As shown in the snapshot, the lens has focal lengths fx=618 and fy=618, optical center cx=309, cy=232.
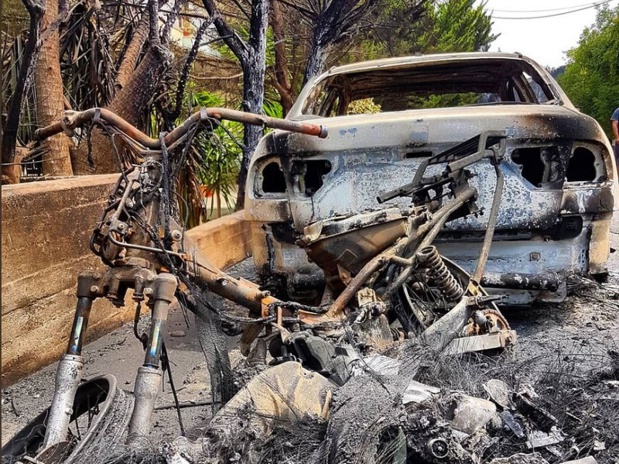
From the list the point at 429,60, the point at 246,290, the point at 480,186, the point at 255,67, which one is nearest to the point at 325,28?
the point at 255,67

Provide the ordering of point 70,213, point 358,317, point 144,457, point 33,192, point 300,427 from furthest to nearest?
point 70,213, point 33,192, point 358,317, point 300,427, point 144,457

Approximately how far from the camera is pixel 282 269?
395cm

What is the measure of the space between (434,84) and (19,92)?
3.44m

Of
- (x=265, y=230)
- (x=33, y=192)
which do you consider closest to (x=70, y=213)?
(x=33, y=192)

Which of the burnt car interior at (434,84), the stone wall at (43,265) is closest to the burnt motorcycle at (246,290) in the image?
the stone wall at (43,265)

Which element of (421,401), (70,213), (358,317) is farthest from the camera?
(70,213)

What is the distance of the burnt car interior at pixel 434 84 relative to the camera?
15.8 ft

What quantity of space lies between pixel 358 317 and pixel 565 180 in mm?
1714

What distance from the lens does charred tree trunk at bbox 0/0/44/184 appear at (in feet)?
15.0

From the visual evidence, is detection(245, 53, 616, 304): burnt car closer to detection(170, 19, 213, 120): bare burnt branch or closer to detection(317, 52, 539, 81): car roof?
detection(317, 52, 539, 81): car roof

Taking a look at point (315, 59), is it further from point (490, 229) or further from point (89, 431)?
point (89, 431)

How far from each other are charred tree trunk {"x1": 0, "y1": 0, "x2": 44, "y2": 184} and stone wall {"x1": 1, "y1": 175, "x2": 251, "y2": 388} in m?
0.95

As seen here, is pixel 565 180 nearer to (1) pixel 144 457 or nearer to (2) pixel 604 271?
(2) pixel 604 271

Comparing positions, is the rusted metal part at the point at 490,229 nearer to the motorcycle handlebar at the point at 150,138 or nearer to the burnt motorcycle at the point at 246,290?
the burnt motorcycle at the point at 246,290
